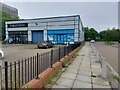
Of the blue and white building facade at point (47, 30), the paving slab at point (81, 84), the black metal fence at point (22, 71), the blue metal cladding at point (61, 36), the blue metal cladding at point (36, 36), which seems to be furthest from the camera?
the blue metal cladding at point (36, 36)

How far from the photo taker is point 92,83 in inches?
256

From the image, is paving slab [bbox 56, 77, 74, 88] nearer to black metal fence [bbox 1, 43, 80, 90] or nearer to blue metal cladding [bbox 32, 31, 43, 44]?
black metal fence [bbox 1, 43, 80, 90]

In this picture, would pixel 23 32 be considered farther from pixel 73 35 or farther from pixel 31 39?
pixel 73 35

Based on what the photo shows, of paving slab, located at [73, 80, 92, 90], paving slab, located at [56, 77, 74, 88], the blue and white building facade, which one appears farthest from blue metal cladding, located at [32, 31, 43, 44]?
paving slab, located at [73, 80, 92, 90]

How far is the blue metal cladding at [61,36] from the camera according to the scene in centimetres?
4347

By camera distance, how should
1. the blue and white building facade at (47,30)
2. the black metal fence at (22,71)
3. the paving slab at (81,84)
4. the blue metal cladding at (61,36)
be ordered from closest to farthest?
the black metal fence at (22,71) < the paving slab at (81,84) < the blue and white building facade at (47,30) < the blue metal cladding at (61,36)

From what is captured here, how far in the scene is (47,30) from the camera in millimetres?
47125

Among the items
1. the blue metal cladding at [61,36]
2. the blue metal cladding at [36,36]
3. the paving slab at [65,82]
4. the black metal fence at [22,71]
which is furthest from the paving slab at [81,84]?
the blue metal cladding at [36,36]

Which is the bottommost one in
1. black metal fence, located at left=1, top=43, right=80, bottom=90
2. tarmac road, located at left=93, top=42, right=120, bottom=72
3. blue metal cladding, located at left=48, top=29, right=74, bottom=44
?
tarmac road, located at left=93, top=42, right=120, bottom=72

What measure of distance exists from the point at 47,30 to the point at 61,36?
4.48 metres

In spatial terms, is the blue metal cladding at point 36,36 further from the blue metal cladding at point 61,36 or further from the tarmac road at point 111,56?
the tarmac road at point 111,56

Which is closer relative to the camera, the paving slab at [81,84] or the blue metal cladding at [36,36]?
the paving slab at [81,84]

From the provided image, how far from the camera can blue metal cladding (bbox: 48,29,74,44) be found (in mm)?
43469

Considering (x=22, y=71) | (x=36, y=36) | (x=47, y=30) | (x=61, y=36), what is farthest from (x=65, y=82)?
(x=36, y=36)
